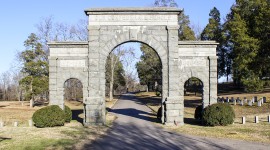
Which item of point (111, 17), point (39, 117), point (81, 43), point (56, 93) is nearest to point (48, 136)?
point (39, 117)

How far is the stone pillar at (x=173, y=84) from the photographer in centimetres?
2255

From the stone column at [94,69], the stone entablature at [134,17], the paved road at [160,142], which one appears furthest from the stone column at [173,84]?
the stone column at [94,69]

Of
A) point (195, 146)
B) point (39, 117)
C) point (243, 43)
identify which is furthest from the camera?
point (243, 43)

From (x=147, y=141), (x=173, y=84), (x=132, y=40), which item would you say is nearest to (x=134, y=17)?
(x=132, y=40)

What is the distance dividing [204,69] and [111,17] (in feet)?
26.7

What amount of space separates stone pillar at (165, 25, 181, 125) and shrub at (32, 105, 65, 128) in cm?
772

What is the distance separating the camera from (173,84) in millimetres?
23094

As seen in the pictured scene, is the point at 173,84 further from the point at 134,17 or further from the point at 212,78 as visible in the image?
the point at 134,17

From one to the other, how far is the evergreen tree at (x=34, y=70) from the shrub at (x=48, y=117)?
2223 centimetres

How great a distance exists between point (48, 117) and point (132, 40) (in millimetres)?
8244

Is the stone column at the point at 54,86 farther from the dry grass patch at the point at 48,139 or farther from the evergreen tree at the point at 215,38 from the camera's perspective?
the evergreen tree at the point at 215,38

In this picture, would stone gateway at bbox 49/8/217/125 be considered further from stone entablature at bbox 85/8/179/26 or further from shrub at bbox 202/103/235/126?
shrub at bbox 202/103/235/126

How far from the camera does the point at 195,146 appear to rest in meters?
14.2

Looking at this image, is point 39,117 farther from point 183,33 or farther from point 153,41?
point 183,33
